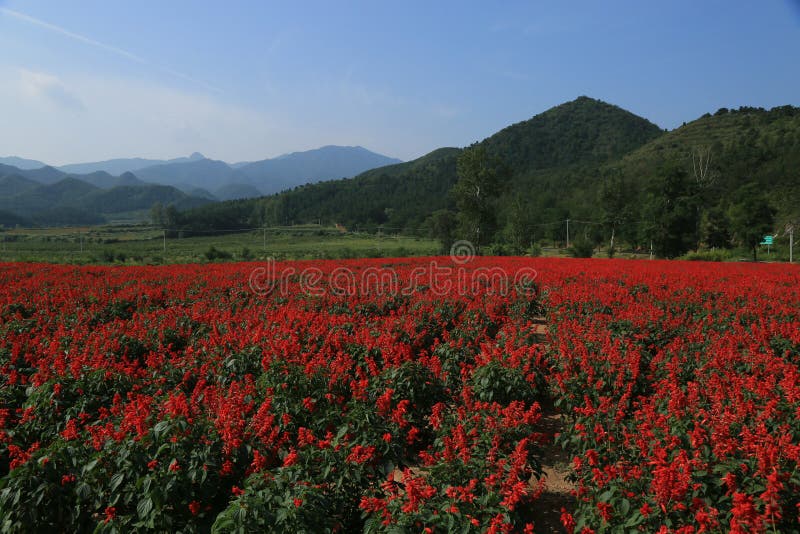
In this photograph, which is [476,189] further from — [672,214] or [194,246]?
[194,246]

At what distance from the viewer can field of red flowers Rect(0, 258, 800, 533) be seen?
288cm

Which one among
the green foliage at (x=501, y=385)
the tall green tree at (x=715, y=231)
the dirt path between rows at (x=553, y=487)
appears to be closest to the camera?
the dirt path between rows at (x=553, y=487)

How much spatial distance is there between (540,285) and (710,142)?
98559 millimetres

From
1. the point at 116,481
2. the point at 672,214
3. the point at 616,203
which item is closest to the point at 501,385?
the point at 116,481

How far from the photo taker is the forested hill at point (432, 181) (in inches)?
3735

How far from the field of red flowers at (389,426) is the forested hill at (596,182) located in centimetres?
3819

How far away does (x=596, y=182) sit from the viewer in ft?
275

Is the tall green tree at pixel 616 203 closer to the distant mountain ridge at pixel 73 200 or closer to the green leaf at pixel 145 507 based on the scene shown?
the green leaf at pixel 145 507

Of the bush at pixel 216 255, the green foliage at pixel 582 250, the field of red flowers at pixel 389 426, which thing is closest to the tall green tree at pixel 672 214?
the green foliage at pixel 582 250

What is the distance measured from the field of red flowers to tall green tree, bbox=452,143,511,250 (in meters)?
32.8

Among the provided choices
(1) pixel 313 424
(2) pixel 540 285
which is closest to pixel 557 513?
(1) pixel 313 424

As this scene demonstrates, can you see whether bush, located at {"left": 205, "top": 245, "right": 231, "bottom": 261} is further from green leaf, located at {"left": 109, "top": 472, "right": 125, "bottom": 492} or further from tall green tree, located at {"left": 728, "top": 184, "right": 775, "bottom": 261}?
tall green tree, located at {"left": 728, "top": 184, "right": 775, "bottom": 261}

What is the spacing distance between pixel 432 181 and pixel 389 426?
115m

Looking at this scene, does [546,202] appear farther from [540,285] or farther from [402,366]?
[402,366]
